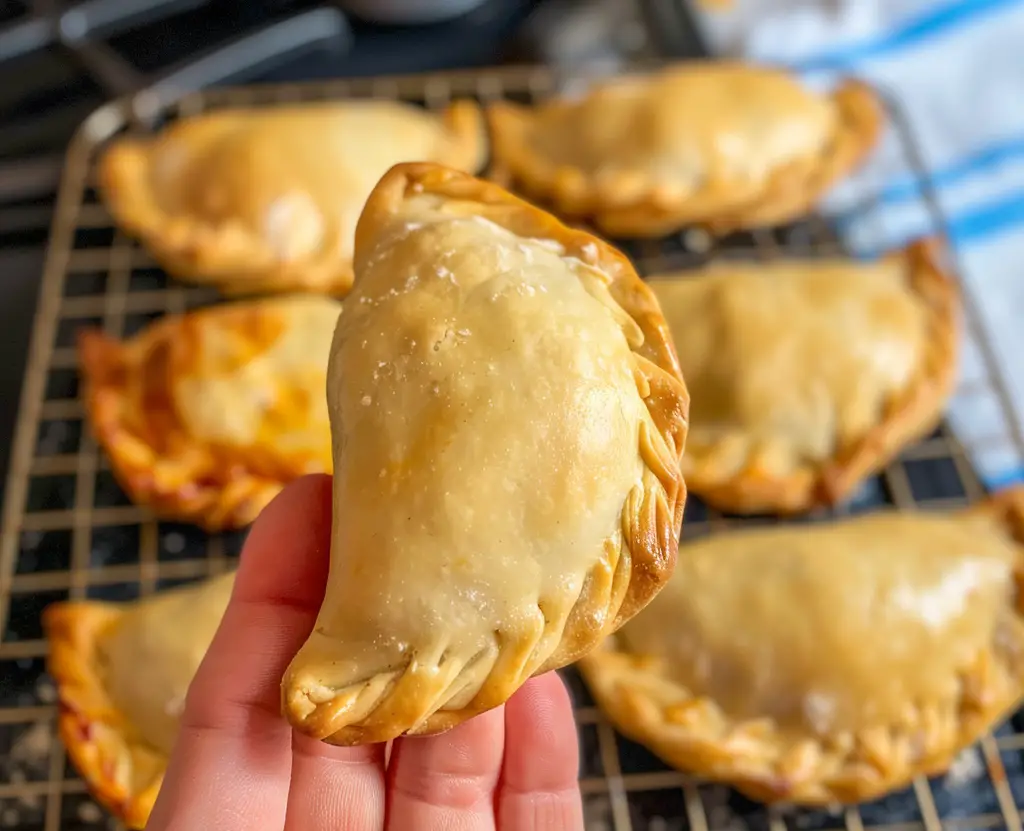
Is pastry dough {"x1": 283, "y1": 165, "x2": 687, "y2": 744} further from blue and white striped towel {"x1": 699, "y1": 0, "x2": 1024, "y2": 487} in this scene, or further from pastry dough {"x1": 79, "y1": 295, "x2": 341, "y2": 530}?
blue and white striped towel {"x1": 699, "y1": 0, "x2": 1024, "y2": 487}

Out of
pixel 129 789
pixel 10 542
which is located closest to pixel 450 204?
pixel 129 789

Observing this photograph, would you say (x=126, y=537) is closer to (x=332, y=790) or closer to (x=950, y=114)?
(x=332, y=790)

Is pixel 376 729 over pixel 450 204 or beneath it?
beneath

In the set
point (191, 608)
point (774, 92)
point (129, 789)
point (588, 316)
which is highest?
point (588, 316)

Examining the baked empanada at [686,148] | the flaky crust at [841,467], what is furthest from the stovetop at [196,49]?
the flaky crust at [841,467]

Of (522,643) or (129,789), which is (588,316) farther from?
(129,789)

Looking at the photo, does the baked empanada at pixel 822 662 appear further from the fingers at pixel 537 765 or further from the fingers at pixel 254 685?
the fingers at pixel 254 685

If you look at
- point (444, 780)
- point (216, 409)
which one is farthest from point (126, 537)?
point (444, 780)
